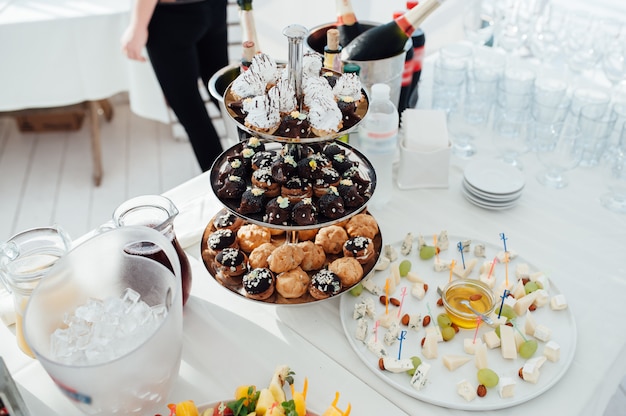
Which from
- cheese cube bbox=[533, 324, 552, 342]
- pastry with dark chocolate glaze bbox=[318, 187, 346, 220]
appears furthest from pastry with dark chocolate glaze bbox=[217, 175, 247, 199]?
cheese cube bbox=[533, 324, 552, 342]

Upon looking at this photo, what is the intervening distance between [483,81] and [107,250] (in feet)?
3.77

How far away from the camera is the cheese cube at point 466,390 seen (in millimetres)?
975

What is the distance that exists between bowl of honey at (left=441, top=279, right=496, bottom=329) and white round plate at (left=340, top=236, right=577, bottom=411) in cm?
2

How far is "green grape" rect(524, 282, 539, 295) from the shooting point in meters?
1.17

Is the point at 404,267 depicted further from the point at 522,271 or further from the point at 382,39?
the point at 382,39

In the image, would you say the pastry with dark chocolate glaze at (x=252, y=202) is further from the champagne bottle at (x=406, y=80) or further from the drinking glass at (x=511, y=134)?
the drinking glass at (x=511, y=134)

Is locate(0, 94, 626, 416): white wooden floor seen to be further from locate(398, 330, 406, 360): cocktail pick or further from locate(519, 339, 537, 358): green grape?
locate(519, 339, 537, 358): green grape

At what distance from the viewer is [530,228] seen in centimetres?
137

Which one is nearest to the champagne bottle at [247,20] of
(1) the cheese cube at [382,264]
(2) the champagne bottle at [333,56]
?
(2) the champagne bottle at [333,56]

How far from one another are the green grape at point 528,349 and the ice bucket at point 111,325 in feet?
2.00

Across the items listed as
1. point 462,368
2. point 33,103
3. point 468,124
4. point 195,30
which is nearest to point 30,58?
point 33,103

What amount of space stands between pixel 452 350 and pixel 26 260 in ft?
2.58

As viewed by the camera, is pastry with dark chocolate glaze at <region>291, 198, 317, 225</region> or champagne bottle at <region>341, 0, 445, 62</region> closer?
pastry with dark chocolate glaze at <region>291, 198, 317, 225</region>

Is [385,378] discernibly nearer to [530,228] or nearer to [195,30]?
[530,228]
